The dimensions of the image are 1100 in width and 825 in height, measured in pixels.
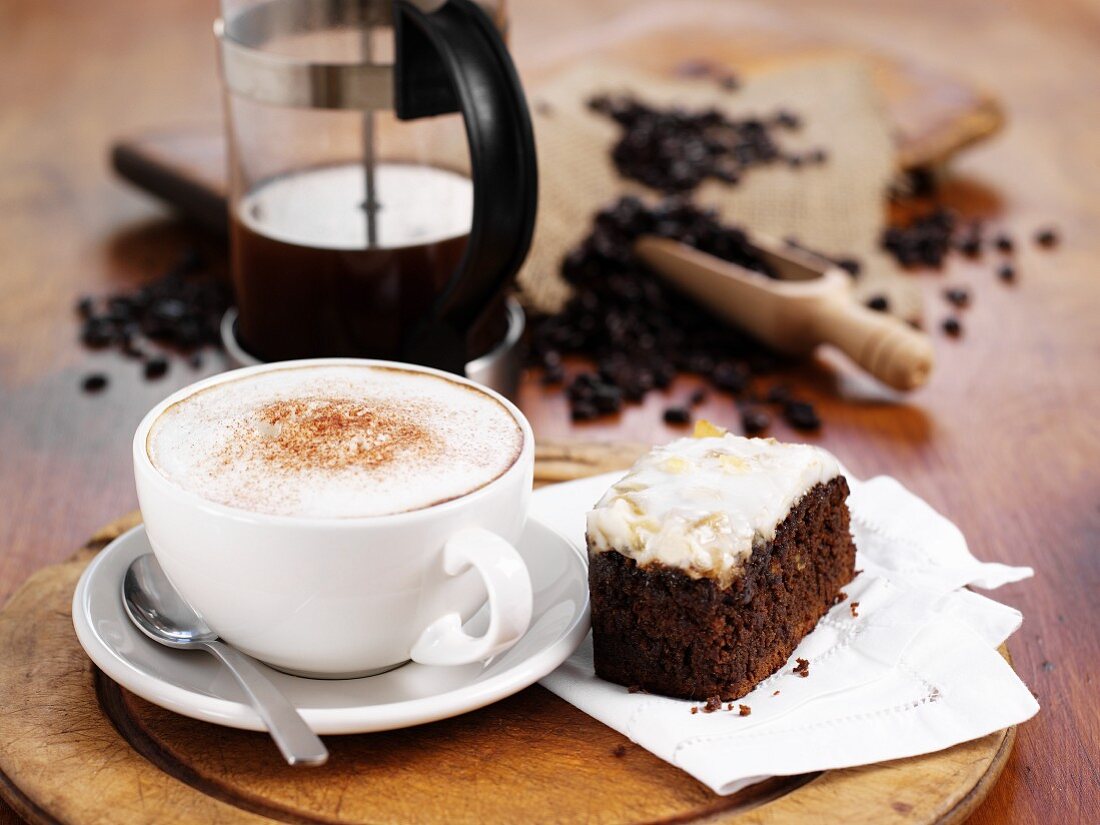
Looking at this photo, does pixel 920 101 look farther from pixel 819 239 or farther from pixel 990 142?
pixel 819 239

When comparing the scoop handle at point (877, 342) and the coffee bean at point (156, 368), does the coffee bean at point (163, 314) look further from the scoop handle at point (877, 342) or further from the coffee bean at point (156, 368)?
the scoop handle at point (877, 342)

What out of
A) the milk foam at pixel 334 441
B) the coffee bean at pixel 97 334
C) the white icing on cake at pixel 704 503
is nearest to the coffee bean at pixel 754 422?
the white icing on cake at pixel 704 503

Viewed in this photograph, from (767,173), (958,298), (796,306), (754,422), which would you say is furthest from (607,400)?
(767,173)

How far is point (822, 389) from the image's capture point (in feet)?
6.17

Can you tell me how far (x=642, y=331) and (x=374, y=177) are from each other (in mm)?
604

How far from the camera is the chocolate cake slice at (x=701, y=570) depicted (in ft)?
3.13

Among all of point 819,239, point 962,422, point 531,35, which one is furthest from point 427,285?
point 531,35

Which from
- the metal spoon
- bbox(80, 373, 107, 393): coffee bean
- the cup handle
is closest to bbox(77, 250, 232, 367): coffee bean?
bbox(80, 373, 107, 393): coffee bean

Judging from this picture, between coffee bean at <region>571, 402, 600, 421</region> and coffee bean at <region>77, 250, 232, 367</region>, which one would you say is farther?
coffee bean at <region>77, 250, 232, 367</region>

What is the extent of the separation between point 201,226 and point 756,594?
1744 mm

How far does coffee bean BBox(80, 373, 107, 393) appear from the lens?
1.77m

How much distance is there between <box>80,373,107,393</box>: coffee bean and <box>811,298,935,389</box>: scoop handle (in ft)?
3.47

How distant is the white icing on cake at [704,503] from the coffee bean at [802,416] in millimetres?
668

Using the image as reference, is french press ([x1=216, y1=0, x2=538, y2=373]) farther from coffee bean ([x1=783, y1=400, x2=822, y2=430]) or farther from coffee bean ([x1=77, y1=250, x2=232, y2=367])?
coffee bean ([x1=783, y1=400, x2=822, y2=430])
